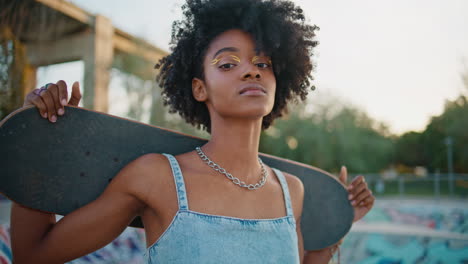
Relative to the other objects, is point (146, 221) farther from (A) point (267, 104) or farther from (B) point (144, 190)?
(A) point (267, 104)

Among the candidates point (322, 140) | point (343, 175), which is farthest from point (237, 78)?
point (322, 140)

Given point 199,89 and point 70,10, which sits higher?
point 70,10

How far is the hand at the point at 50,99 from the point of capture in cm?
149

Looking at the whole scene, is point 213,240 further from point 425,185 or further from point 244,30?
point 425,185

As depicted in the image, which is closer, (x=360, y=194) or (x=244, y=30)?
(x=244, y=30)

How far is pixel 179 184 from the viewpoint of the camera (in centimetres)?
155

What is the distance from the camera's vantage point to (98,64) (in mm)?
14609

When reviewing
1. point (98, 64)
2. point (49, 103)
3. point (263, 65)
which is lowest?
point (49, 103)

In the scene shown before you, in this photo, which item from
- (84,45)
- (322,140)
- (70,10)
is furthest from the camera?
(322,140)

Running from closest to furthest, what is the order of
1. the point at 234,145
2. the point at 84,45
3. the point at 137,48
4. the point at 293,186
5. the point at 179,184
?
the point at 179,184, the point at 234,145, the point at 293,186, the point at 84,45, the point at 137,48

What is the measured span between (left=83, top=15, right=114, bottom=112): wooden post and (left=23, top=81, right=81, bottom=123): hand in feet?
38.8

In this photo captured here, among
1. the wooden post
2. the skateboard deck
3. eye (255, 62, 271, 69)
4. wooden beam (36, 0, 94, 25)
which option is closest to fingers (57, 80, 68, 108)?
the skateboard deck

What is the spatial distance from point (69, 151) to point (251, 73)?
101cm

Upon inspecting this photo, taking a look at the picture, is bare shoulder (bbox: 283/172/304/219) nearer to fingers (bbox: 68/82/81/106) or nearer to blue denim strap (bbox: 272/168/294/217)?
blue denim strap (bbox: 272/168/294/217)
